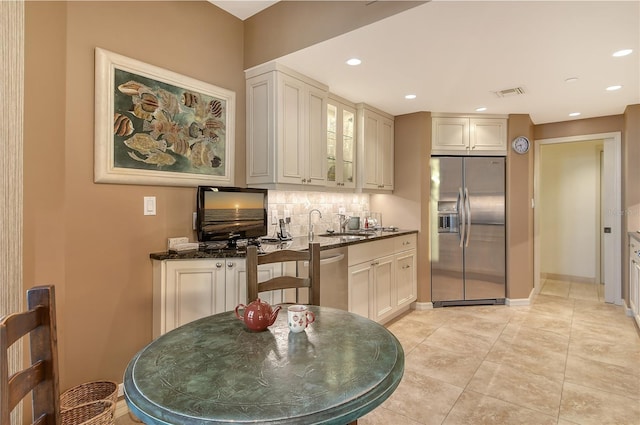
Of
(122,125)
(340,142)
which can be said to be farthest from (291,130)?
(122,125)

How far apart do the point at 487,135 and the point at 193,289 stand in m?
4.03

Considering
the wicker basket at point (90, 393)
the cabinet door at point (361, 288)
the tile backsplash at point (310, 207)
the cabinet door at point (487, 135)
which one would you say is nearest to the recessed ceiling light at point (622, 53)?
the cabinet door at point (487, 135)

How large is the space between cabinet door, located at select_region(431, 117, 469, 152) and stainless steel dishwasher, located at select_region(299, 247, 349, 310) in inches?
89.5

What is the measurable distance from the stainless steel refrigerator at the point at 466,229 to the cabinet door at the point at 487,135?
0.54 ft

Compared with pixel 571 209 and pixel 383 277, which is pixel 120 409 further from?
pixel 571 209

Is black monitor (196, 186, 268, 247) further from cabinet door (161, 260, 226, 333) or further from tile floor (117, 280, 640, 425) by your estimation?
tile floor (117, 280, 640, 425)

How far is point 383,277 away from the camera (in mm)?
3598

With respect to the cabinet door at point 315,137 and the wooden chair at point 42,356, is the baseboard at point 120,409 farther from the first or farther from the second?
the cabinet door at point 315,137

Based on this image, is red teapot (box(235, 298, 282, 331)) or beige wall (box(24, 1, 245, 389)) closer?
red teapot (box(235, 298, 282, 331))

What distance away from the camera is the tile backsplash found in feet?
11.0

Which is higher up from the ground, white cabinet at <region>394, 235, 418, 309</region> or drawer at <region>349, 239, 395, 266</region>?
drawer at <region>349, 239, 395, 266</region>

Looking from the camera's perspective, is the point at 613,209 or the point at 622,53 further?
the point at 613,209

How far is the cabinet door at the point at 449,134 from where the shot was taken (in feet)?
14.3

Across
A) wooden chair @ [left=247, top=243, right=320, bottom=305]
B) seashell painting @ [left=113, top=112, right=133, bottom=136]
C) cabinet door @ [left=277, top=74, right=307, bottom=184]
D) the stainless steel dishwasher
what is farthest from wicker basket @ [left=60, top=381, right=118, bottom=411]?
cabinet door @ [left=277, top=74, right=307, bottom=184]
